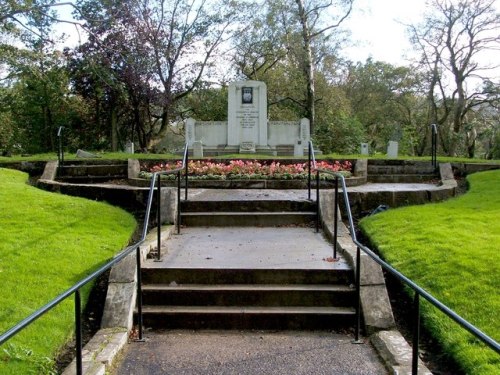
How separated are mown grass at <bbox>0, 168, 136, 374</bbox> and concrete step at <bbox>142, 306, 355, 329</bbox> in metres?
0.83

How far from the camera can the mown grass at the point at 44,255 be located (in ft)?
12.4

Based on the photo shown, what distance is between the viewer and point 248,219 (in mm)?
7566

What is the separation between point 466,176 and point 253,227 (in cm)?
709

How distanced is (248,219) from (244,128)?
12769 millimetres

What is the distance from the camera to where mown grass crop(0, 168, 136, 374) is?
379 centimetres

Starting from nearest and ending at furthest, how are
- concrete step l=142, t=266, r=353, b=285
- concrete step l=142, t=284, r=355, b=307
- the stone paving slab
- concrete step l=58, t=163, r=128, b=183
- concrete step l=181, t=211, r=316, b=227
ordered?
the stone paving slab, concrete step l=142, t=284, r=355, b=307, concrete step l=142, t=266, r=353, b=285, concrete step l=181, t=211, r=316, b=227, concrete step l=58, t=163, r=128, b=183

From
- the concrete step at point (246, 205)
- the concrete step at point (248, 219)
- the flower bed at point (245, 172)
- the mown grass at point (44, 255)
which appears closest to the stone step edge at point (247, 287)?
the mown grass at point (44, 255)

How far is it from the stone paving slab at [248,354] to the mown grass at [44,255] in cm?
66

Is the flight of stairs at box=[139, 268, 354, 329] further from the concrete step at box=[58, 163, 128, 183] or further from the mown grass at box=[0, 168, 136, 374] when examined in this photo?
the concrete step at box=[58, 163, 128, 183]

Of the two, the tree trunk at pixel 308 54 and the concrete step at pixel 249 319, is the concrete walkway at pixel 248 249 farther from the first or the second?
the tree trunk at pixel 308 54

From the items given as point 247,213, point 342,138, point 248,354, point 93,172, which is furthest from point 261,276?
point 342,138

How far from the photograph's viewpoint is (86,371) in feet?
11.3

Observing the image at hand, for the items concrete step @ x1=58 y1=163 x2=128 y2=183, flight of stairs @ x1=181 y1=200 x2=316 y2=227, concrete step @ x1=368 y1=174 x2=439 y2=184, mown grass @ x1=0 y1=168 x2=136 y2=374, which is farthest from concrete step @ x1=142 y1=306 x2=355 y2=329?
concrete step @ x1=58 y1=163 x2=128 y2=183

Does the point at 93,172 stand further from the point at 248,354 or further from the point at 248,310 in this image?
the point at 248,354
